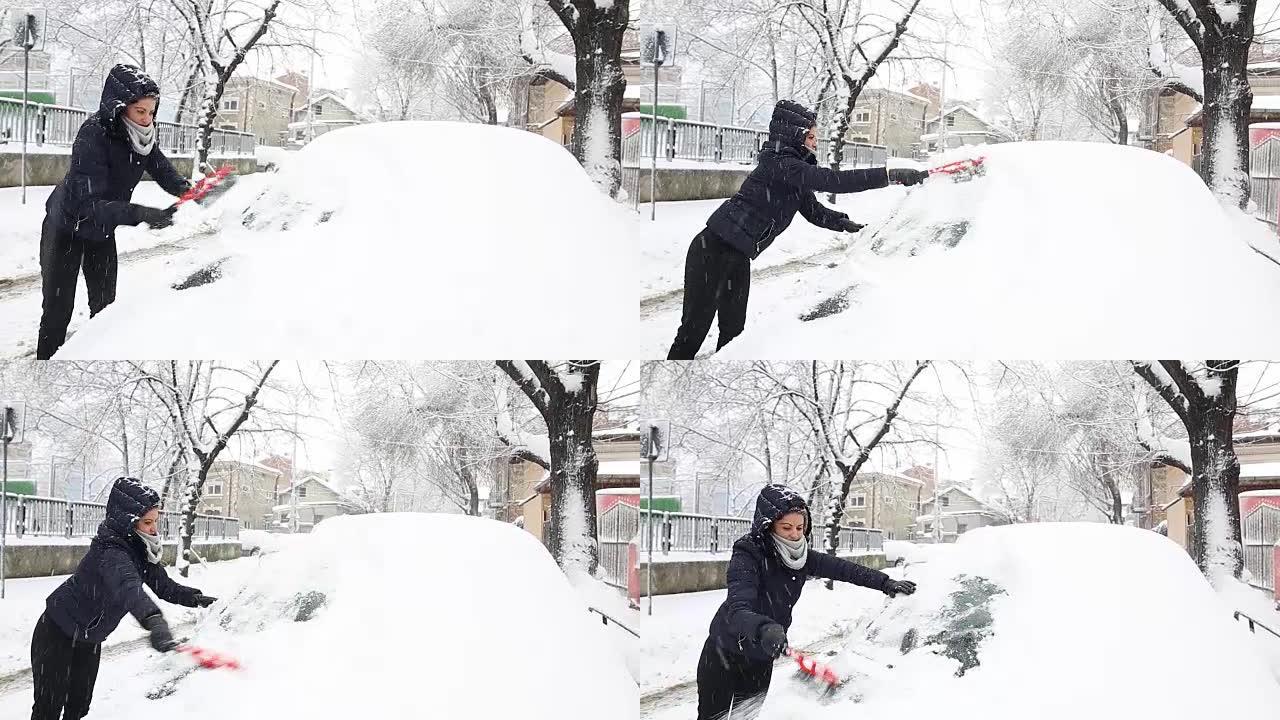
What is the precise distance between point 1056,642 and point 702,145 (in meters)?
3.43

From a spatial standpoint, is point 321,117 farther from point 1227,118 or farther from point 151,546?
point 1227,118

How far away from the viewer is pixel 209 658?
496 cm

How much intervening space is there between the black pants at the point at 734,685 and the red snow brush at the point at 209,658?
2.23m

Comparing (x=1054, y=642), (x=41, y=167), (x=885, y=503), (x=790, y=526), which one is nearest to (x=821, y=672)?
(x=790, y=526)

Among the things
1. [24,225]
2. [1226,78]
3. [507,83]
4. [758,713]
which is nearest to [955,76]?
[1226,78]

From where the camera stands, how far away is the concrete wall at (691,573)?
626 centimetres

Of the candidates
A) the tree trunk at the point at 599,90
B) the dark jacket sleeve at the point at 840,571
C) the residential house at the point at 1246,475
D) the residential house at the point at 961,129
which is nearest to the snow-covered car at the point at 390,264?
the tree trunk at the point at 599,90

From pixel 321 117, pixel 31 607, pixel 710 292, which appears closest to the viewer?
pixel 710 292

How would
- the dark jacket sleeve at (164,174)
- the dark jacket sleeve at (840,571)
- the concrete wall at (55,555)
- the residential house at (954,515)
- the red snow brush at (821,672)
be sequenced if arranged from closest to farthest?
1. the red snow brush at (821,672)
2. the dark jacket sleeve at (840,571)
3. the dark jacket sleeve at (164,174)
4. the concrete wall at (55,555)
5. the residential house at (954,515)

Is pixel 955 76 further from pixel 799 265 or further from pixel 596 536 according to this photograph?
pixel 596 536

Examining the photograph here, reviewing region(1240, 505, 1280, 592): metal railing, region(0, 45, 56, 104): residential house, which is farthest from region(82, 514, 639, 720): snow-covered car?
region(1240, 505, 1280, 592): metal railing

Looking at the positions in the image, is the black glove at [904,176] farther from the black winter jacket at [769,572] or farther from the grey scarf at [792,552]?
the grey scarf at [792,552]

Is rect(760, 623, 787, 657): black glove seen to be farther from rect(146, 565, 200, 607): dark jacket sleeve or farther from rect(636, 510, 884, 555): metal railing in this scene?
rect(146, 565, 200, 607): dark jacket sleeve

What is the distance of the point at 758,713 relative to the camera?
5352mm
